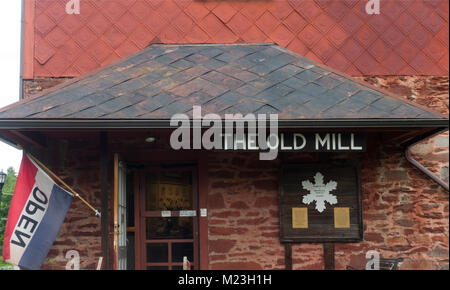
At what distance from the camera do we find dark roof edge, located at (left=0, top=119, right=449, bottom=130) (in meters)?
5.82

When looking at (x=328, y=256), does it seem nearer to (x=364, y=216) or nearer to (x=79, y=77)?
(x=364, y=216)

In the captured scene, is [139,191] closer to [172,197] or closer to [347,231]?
[172,197]

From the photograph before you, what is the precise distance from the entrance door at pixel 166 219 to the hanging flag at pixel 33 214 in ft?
4.02

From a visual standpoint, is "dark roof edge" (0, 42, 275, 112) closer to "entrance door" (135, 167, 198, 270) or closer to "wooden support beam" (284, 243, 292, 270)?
"entrance door" (135, 167, 198, 270)

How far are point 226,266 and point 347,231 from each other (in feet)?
5.63

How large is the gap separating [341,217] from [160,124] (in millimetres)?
2931

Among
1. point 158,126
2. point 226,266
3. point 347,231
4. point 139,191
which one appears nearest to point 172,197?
point 139,191

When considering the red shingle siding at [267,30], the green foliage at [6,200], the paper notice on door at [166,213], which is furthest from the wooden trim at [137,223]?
the green foliage at [6,200]

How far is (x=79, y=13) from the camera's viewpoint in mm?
8117

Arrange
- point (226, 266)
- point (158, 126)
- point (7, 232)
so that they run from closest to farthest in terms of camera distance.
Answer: point (158, 126) → point (7, 232) → point (226, 266)

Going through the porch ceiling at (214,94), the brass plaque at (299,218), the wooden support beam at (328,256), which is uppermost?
the porch ceiling at (214,94)

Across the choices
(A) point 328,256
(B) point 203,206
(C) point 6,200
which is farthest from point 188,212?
(C) point 6,200

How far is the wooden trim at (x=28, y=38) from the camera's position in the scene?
7.81m

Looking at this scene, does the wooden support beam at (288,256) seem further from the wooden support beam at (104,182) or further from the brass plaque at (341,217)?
the wooden support beam at (104,182)
